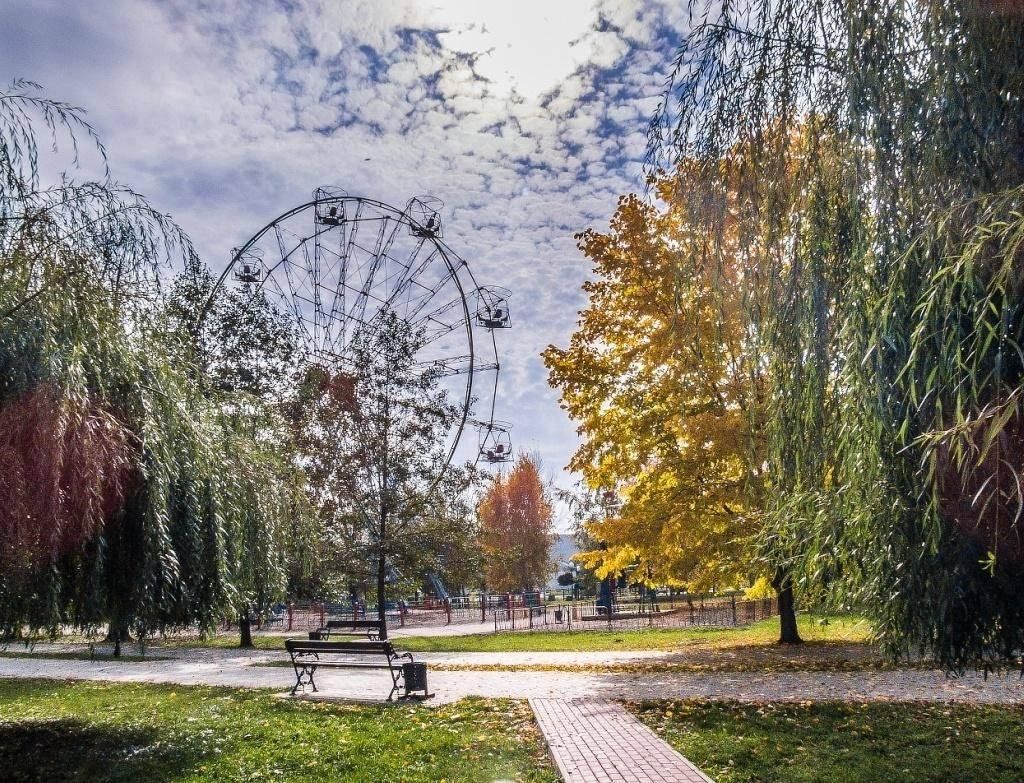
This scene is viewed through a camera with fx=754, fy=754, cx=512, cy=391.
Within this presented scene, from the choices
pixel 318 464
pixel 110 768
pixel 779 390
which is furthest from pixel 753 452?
pixel 318 464

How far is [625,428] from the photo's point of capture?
44.8 ft

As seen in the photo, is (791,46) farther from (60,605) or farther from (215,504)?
(60,605)

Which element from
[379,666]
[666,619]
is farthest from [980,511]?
[666,619]

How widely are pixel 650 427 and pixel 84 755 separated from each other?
31.4 ft

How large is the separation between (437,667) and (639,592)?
100ft

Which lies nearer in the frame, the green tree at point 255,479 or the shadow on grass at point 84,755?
the shadow on grass at point 84,755

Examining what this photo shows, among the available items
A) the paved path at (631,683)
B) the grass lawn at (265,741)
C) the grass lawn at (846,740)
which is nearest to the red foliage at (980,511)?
the grass lawn at (846,740)

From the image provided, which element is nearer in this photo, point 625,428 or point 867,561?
point 867,561

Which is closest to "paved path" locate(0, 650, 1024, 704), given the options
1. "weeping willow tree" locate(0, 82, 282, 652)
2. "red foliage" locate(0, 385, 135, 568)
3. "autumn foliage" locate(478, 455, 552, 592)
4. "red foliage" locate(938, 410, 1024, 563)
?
"weeping willow tree" locate(0, 82, 282, 652)

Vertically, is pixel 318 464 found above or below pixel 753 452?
above

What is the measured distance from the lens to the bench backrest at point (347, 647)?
10.0m

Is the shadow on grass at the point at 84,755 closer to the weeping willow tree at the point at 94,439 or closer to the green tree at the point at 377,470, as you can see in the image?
the weeping willow tree at the point at 94,439

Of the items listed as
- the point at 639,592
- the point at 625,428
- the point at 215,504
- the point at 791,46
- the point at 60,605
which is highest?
the point at 791,46

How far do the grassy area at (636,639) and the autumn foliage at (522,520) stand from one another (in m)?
23.0
